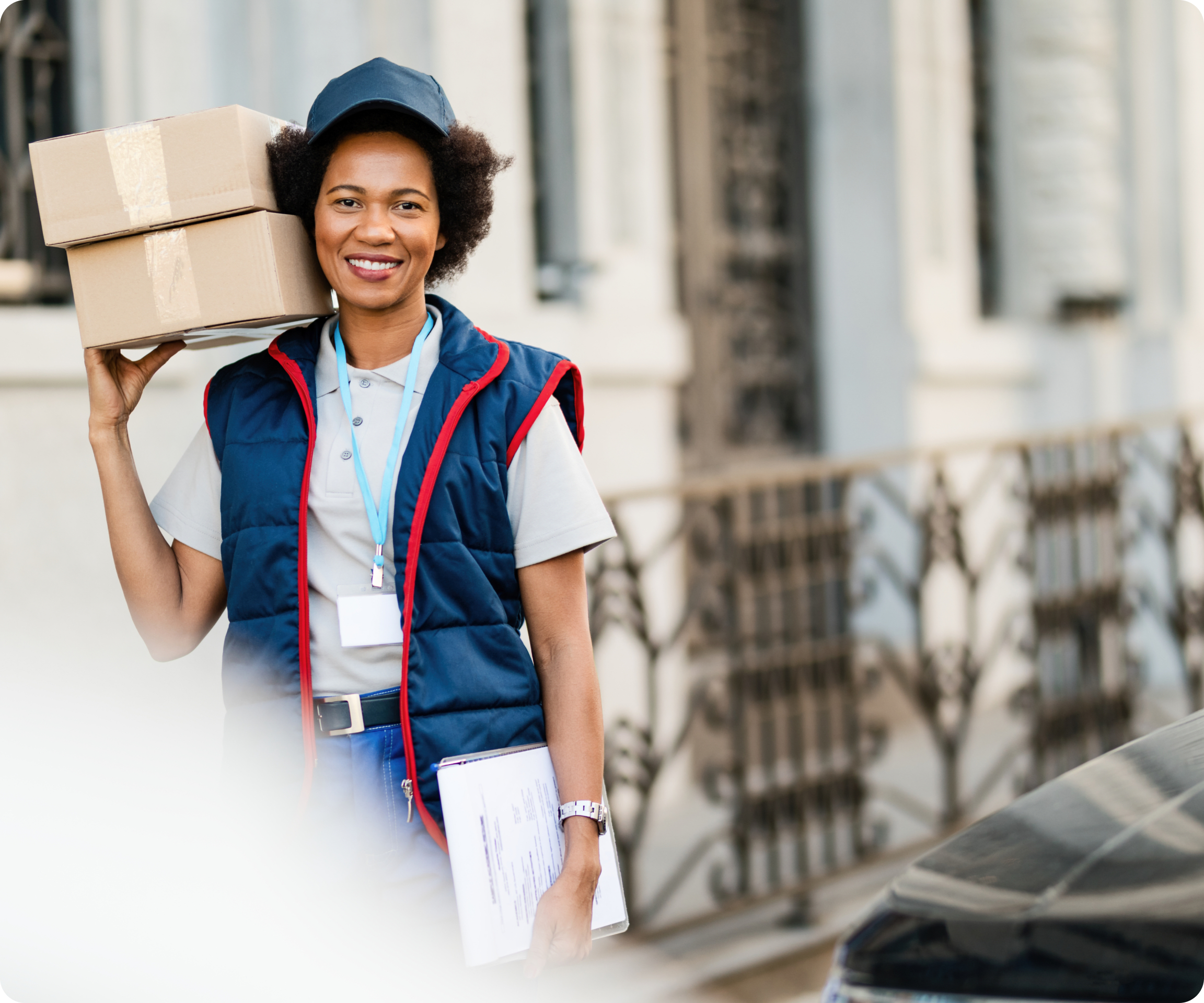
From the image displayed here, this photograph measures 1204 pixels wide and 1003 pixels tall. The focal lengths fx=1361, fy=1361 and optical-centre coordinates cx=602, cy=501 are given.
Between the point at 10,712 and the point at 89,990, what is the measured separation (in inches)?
27.9

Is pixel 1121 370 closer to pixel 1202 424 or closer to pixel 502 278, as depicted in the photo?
pixel 1202 424

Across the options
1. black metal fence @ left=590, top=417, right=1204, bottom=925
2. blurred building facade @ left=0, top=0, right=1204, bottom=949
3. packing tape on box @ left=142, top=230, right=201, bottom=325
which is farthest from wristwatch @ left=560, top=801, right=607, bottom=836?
black metal fence @ left=590, top=417, right=1204, bottom=925

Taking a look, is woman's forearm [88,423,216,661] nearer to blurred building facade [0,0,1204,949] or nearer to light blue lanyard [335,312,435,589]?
light blue lanyard [335,312,435,589]

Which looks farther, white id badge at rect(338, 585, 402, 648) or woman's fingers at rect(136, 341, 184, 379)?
woman's fingers at rect(136, 341, 184, 379)

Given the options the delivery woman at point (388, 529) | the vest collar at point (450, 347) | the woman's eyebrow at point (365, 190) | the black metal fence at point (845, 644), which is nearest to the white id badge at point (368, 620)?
the delivery woman at point (388, 529)

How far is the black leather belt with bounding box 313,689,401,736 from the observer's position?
6.05ft

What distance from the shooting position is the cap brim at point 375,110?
179 cm

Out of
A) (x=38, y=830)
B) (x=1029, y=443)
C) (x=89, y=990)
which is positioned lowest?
(x=89, y=990)

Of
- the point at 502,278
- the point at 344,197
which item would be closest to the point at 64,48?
the point at 502,278

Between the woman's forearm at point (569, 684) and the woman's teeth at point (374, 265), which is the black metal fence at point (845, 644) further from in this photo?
the woman's teeth at point (374, 265)

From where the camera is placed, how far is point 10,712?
3.20 metres

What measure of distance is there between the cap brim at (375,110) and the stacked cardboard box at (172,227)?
0.39 ft

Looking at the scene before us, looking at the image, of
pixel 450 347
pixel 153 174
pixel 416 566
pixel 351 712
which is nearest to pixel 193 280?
pixel 153 174

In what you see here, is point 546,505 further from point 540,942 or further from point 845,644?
point 845,644
